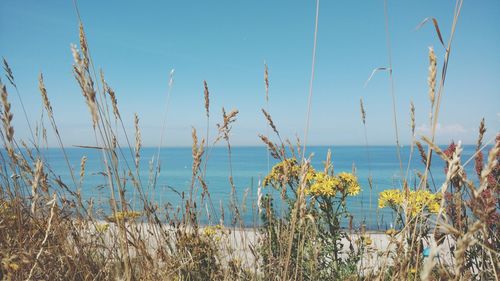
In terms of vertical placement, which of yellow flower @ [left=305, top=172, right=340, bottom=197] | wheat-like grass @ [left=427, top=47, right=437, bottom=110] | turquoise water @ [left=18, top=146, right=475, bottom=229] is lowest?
turquoise water @ [left=18, top=146, right=475, bottom=229]

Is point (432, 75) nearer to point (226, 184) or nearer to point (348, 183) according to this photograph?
point (348, 183)

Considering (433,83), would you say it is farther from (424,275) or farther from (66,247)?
(66,247)

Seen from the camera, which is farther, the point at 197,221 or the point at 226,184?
the point at 226,184

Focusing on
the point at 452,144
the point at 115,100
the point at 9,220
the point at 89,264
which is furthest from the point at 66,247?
the point at 452,144

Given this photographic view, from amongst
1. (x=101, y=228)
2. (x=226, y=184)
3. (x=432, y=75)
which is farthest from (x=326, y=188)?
(x=226, y=184)

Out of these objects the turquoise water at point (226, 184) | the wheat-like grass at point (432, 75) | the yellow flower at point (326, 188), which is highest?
the wheat-like grass at point (432, 75)

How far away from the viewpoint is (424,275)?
1.86ft

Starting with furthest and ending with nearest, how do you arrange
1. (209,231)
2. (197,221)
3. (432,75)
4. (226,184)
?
1. (226,184)
2. (209,231)
3. (197,221)
4. (432,75)

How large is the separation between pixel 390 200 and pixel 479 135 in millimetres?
1070

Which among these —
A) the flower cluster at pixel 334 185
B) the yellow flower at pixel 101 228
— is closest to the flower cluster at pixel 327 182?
the flower cluster at pixel 334 185

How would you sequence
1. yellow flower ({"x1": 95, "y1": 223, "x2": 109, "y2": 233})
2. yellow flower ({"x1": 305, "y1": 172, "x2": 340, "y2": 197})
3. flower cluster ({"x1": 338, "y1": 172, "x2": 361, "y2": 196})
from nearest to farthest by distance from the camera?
1. yellow flower ({"x1": 95, "y1": 223, "x2": 109, "y2": 233})
2. yellow flower ({"x1": 305, "y1": 172, "x2": 340, "y2": 197})
3. flower cluster ({"x1": 338, "y1": 172, "x2": 361, "y2": 196})

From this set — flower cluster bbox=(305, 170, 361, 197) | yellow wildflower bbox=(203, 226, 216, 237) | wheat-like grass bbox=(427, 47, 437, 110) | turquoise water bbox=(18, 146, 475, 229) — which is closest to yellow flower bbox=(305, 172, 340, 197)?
flower cluster bbox=(305, 170, 361, 197)

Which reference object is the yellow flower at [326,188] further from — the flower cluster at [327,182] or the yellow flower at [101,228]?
the yellow flower at [101,228]

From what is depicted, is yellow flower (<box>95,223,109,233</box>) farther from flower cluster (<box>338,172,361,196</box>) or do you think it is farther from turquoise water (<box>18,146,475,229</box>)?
flower cluster (<box>338,172,361,196</box>)
